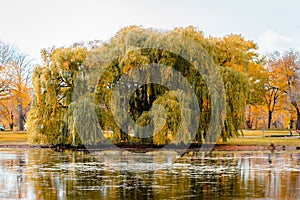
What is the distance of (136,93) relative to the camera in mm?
35125

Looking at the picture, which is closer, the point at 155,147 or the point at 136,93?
the point at 155,147

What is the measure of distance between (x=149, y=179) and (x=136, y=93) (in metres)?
17.7

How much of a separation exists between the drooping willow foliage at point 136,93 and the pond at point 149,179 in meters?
6.93

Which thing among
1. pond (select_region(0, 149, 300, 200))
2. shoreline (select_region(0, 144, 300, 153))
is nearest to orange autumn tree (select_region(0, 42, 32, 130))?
shoreline (select_region(0, 144, 300, 153))

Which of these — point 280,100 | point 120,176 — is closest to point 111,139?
point 120,176

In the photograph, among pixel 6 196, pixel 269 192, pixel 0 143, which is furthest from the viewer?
pixel 0 143

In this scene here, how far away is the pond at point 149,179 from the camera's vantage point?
47.2 feet

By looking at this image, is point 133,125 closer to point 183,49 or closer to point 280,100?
point 183,49

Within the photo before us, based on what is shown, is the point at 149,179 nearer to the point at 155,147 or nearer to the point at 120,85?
the point at 155,147

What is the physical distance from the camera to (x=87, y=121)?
108ft

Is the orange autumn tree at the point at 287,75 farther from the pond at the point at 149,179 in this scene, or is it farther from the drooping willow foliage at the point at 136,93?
the pond at the point at 149,179

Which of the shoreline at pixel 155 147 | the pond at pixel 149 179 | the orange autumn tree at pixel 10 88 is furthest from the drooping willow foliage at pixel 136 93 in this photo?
the orange autumn tree at pixel 10 88

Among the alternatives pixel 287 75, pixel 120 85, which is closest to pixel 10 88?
pixel 120 85

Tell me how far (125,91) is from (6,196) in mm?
21737
